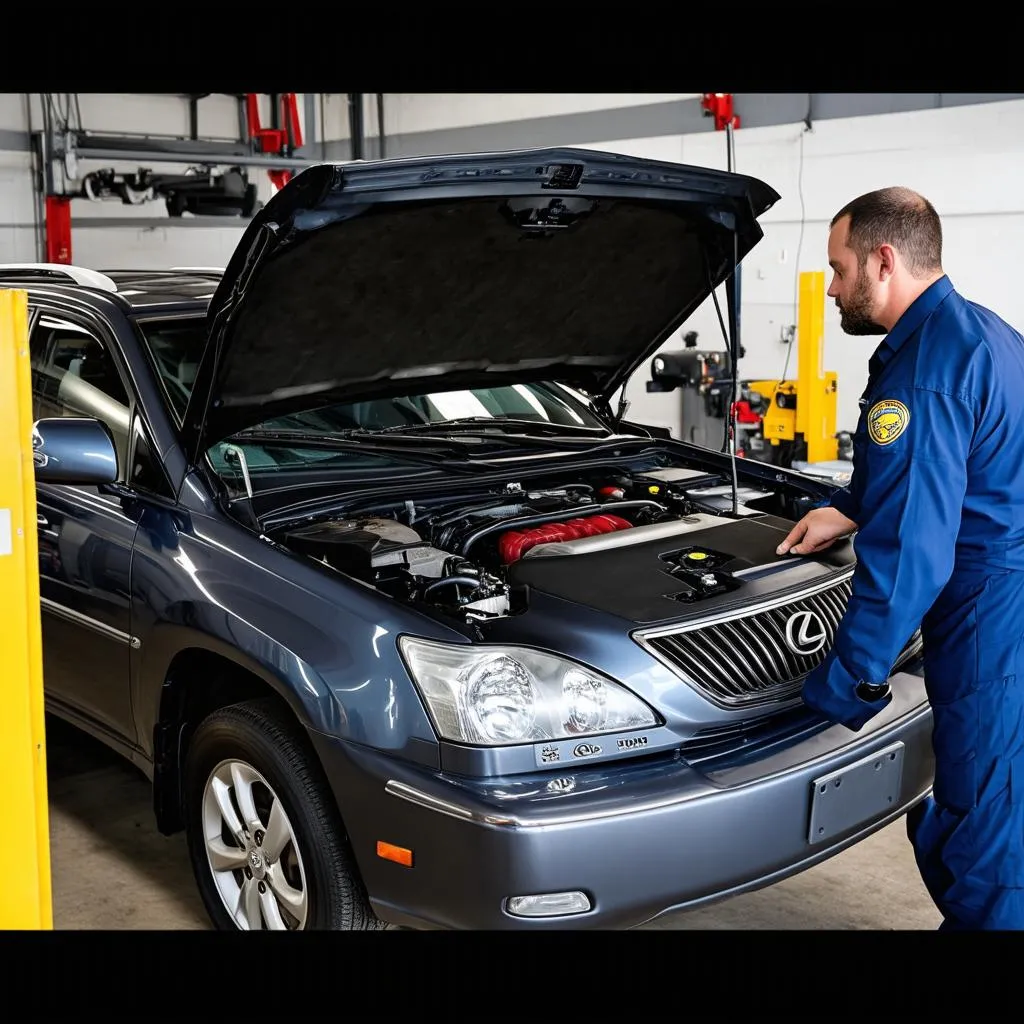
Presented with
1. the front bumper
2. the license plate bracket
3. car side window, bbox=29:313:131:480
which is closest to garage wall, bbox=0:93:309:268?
car side window, bbox=29:313:131:480

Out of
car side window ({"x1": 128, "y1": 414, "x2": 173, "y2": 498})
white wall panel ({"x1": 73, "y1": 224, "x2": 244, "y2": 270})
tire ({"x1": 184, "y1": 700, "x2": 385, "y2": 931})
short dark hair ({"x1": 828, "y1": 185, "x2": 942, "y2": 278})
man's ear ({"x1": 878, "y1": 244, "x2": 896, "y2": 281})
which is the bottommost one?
tire ({"x1": 184, "y1": 700, "x2": 385, "y2": 931})

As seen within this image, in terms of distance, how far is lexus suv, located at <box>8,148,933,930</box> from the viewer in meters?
2.11

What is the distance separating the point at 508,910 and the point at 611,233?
6.12ft

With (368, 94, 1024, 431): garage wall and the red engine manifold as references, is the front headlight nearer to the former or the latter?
the red engine manifold

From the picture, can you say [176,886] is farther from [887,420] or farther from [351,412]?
[887,420]

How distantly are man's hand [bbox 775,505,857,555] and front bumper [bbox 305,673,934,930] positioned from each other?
2.03 feet

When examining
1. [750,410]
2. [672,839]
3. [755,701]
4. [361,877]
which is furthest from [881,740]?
[750,410]

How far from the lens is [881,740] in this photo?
2.38m

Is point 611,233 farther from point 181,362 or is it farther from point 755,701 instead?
point 755,701

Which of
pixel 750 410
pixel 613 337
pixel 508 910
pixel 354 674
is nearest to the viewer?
pixel 508 910

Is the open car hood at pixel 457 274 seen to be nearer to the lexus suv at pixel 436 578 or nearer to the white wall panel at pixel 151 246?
the lexus suv at pixel 436 578

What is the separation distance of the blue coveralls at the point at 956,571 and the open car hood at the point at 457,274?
2.92 ft

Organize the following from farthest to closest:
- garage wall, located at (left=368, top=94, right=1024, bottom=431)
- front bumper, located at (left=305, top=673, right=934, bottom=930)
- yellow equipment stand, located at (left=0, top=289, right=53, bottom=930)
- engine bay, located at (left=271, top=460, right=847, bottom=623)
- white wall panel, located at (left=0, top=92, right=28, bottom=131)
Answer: white wall panel, located at (left=0, top=92, right=28, bottom=131)
garage wall, located at (left=368, top=94, right=1024, bottom=431)
engine bay, located at (left=271, top=460, right=847, bottom=623)
front bumper, located at (left=305, top=673, right=934, bottom=930)
yellow equipment stand, located at (left=0, top=289, right=53, bottom=930)

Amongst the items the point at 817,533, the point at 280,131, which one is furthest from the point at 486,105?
the point at 817,533
